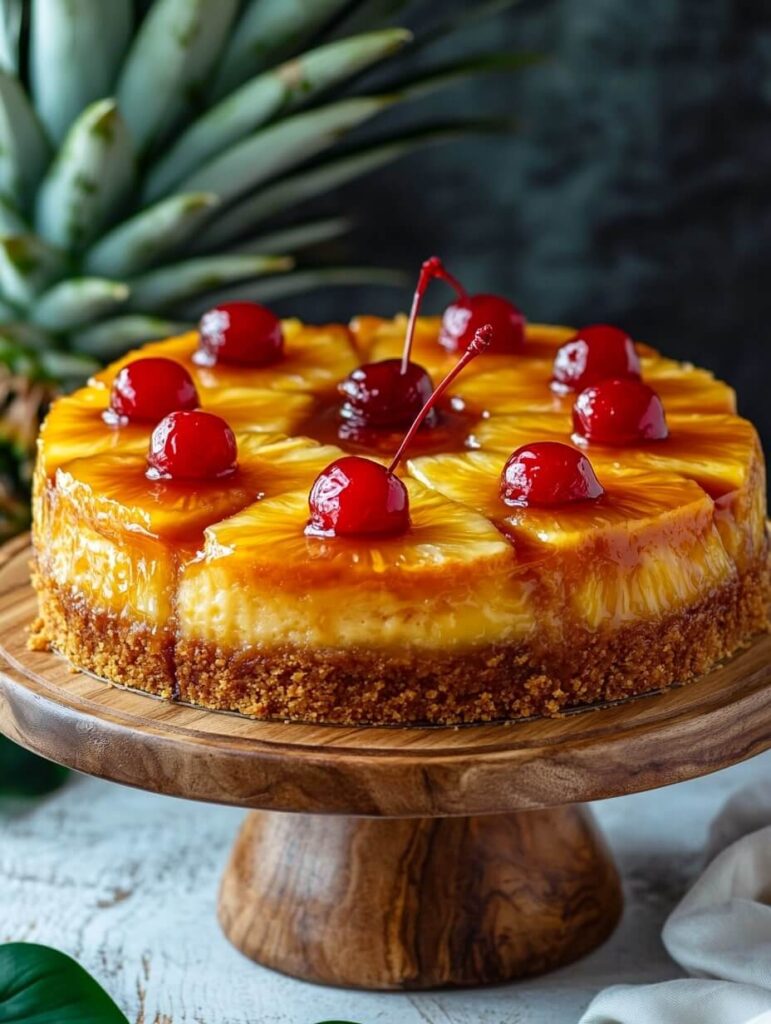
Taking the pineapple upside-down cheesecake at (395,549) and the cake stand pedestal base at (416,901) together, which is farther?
the cake stand pedestal base at (416,901)

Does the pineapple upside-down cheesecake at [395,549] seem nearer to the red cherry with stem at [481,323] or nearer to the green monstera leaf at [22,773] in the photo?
the red cherry with stem at [481,323]

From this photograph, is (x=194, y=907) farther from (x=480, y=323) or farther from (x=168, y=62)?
(x=168, y=62)

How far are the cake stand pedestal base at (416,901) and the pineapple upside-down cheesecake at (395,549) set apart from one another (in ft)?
1.46

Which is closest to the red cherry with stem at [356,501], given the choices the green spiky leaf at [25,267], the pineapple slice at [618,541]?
the pineapple slice at [618,541]

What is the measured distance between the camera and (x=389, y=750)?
181 centimetres

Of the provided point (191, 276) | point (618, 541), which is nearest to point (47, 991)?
point (618, 541)

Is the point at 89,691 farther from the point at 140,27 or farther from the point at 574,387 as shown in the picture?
the point at 140,27

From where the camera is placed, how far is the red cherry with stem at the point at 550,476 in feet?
6.29

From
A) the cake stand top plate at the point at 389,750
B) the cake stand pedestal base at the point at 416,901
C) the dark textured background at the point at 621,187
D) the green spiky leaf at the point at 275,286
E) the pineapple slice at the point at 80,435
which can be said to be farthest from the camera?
the dark textured background at the point at 621,187

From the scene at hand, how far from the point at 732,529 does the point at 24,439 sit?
148cm

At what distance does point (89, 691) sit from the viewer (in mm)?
1980

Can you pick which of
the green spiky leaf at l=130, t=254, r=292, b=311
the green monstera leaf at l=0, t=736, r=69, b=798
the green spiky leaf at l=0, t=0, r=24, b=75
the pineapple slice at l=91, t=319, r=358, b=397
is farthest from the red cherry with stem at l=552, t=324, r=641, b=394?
the green spiky leaf at l=0, t=0, r=24, b=75

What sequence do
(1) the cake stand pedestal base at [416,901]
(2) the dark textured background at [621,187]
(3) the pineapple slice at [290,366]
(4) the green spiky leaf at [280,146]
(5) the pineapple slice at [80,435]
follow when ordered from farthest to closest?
1. (2) the dark textured background at [621,187]
2. (4) the green spiky leaf at [280,146]
3. (3) the pineapple slice at [290,366]
4. (1) the cake stand pedestal base at [416,901]
5. (5) the pineapple slice at [80,435]

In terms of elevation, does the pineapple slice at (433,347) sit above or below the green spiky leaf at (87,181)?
below
